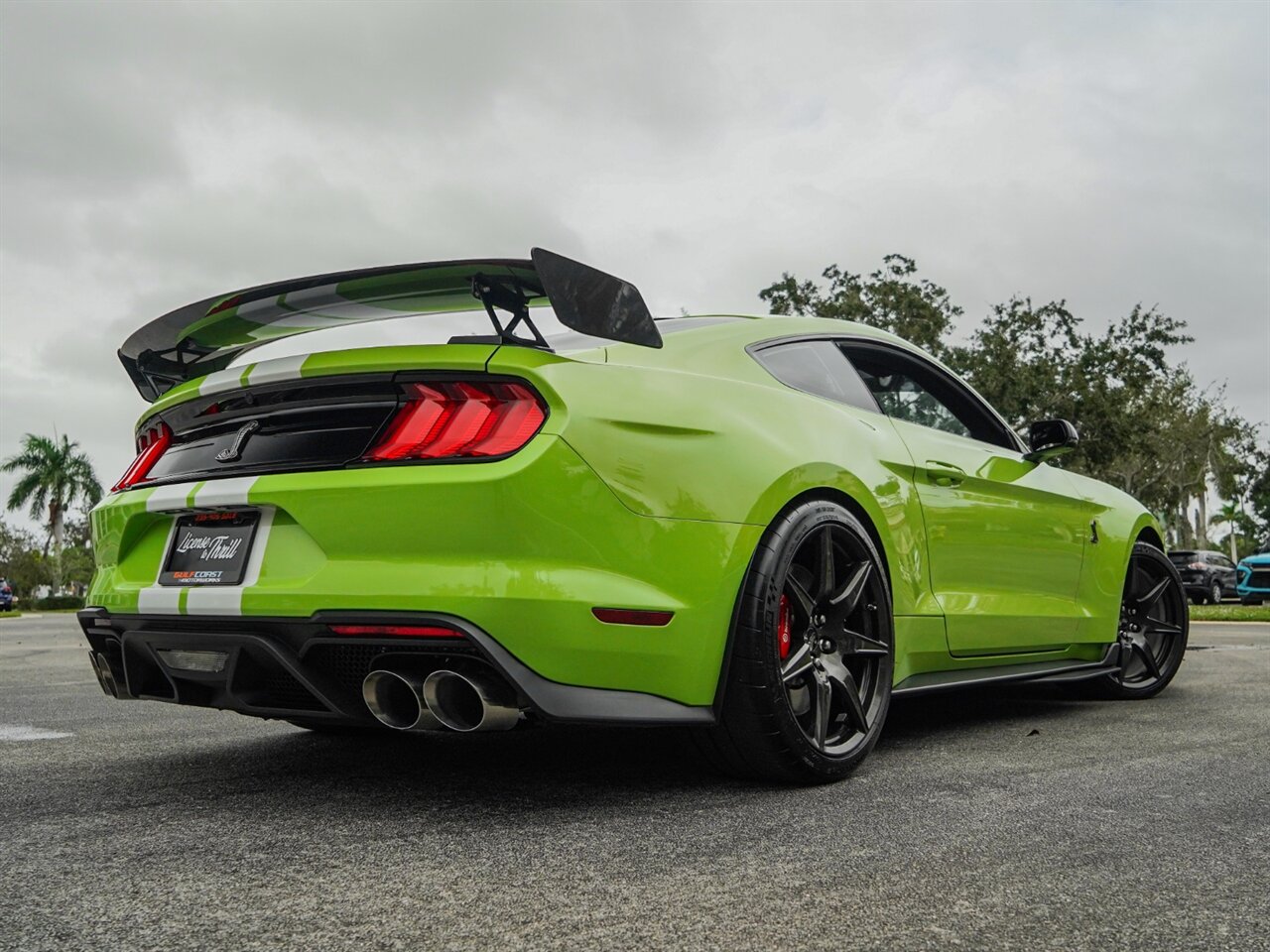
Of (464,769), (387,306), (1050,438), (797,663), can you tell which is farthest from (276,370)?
(1050,438)

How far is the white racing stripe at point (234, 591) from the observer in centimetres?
288

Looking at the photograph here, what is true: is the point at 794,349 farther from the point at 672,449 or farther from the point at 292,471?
the point at 292,471


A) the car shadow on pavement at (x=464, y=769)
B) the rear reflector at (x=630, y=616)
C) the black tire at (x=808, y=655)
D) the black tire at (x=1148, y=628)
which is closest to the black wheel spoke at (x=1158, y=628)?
the black tire at (x=1148, y=628)

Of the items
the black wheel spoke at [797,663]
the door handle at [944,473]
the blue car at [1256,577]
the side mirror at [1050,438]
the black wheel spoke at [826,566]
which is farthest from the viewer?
the blue car at [1256,577]

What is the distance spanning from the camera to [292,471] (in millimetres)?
2926

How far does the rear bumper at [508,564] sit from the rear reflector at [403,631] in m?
0.04

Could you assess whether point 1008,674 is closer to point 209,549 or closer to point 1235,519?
point 209,549

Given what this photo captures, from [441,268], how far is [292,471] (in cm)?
62

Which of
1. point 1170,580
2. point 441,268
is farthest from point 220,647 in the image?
point 1170,580

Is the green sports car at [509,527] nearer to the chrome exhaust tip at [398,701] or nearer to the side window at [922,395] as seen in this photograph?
the chrome exhaust tip at [398,701]

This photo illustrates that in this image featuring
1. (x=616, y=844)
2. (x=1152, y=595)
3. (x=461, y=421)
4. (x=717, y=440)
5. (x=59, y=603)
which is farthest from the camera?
(x=59, y=603)

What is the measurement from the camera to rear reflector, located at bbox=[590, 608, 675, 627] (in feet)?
9.16

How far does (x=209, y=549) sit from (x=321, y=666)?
47 cm

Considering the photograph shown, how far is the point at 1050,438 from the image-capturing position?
16.1ft
